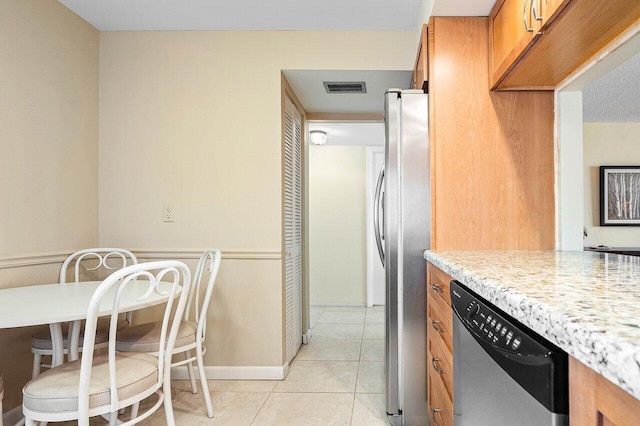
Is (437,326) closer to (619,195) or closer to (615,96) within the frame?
(619,195)

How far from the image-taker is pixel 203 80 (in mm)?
2959

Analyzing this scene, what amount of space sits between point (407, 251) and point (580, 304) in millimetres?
1498

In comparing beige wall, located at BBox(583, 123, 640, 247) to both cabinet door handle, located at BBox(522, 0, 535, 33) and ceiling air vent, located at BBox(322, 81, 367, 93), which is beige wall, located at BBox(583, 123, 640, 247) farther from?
ceiling air vent, located at BBox(322, 81, 367, 93)

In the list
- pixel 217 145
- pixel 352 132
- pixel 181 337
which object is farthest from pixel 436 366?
pixel 352 132

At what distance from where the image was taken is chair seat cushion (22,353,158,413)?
149 cm

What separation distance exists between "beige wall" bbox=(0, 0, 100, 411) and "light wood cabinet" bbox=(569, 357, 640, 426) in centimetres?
250

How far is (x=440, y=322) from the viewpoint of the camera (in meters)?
1.79

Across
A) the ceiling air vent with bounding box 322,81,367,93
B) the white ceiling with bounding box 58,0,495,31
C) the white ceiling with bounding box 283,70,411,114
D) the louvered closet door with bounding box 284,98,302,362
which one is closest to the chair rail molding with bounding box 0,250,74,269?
the louvered closet door with bounding box 284,98,302,362

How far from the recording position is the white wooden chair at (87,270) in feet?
7.04

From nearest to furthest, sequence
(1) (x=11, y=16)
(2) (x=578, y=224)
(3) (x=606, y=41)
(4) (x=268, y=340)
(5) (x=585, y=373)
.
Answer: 1. (5) (x=585, y=373)
2. (3) (x=606, y=41)
3. (2) (x=578, y=224)
4. (1) (x=11, y=16)
5. (4) (x=268, y=340)

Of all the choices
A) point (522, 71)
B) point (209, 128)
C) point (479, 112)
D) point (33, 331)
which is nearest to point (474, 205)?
point (479, 112)

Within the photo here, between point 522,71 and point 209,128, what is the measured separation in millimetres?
1949

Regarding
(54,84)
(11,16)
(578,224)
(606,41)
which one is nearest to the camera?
(606,41)

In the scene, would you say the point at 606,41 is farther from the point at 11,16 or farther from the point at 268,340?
the point at 11,16
